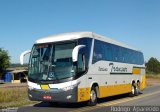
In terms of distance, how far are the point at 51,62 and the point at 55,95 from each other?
59.8 inches

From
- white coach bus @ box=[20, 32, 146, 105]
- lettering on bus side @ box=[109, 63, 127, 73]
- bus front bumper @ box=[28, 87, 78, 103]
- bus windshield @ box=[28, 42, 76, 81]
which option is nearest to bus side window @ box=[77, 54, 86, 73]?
white coach bus @ box=[20, 32, 146, 105]

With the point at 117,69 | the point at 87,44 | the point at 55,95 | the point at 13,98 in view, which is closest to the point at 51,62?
the point at 55,95

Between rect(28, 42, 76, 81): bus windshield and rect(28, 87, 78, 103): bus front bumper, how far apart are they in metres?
0.58

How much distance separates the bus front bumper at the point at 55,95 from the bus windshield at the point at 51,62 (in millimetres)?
578

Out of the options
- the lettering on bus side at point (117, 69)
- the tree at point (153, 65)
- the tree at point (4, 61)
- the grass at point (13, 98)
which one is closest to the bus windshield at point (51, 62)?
the grass at point (13, 98)

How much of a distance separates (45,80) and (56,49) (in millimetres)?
1554

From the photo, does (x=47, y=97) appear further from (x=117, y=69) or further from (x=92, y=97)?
(x=117, y=69)

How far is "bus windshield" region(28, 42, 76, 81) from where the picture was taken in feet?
52.2

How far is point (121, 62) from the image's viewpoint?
22.9 m

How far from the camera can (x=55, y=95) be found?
1588 centimetres

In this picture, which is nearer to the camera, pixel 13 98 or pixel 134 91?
pixel 13 98

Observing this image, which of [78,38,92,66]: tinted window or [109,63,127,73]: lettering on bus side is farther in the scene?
[109,63,127,73]: lettering on bus side

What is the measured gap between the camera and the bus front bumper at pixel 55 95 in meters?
15.7

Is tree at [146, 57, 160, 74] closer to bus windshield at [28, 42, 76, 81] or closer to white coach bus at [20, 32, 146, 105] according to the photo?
white coach bus at [20, 32, 146, 105]
